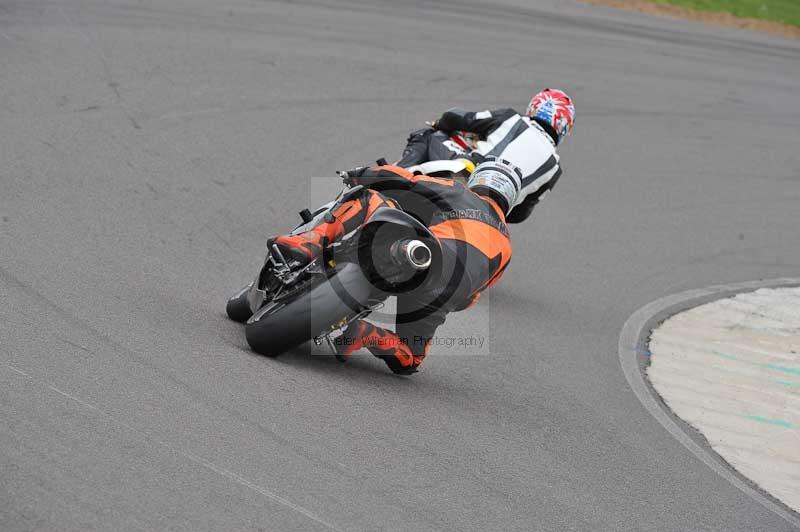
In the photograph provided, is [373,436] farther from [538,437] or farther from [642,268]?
[642,268]

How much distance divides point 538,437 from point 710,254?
A: 539cm

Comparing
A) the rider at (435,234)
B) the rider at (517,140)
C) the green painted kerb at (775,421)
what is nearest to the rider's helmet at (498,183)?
the rider at (435,234)

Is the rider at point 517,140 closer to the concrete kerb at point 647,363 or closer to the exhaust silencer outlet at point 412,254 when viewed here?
the concrete kerb at point 647,363

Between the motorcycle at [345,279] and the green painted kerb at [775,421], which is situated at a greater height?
the motorcycle at [345,279]

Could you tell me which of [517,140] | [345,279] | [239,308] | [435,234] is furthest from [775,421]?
[239,308]

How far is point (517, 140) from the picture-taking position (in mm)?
7234

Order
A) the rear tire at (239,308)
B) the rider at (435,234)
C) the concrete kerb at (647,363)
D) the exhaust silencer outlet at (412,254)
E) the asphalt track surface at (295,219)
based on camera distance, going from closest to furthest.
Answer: the asphalt track surface at (295,219) → the exhaust silencer outlet at (412,254) → the rider at (435,234) → the concrete kerb at (647,363) → the rear tire at (239,308)

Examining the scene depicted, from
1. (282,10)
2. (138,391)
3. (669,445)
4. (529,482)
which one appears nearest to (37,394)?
(138,391)

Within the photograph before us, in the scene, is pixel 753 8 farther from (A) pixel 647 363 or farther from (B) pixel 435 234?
(B) pixel 435 234

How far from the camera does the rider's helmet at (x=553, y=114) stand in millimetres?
7730

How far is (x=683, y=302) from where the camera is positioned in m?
8.96

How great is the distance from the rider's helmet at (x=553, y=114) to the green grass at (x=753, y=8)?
1183cm

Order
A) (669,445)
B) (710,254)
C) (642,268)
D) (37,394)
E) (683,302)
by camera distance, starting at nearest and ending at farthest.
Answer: (37,394)
(669,445)
(683,302)
(642,268)
(710,254)

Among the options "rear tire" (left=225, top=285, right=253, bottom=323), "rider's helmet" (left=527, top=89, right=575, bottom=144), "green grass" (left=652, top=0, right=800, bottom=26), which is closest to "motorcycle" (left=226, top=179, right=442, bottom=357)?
"rear tire" (left=225, top=285, right=253, bottom=323)
